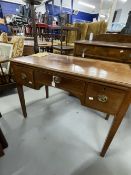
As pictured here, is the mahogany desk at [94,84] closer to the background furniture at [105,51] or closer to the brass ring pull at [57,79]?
the brass ring pull at [57,79]

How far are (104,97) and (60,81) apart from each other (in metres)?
0.34

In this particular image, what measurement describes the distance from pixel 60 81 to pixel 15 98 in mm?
1250

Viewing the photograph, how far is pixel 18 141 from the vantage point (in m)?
A: 1.20

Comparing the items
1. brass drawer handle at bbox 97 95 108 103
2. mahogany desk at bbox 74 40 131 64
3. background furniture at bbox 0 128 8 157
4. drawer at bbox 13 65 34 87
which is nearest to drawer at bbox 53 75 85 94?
brass drawer handle at bbox 97 95 108 103

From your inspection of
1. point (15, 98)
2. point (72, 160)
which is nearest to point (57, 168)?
point (72, 160)

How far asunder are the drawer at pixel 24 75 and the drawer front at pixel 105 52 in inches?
36.9

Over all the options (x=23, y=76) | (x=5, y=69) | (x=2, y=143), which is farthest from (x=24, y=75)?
(x=5, y=69)

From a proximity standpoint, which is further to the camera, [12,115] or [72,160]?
[12,115]

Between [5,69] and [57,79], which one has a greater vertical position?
[57,79]

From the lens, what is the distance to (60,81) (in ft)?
3.04

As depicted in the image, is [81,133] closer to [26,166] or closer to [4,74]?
[26,166]

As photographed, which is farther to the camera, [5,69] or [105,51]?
[5,69]

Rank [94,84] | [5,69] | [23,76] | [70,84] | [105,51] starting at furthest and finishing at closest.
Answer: [5,69], [105,51], [23,76], [70,84], [94,84]

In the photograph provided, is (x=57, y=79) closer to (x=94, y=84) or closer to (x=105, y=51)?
(x=94, y=84)
